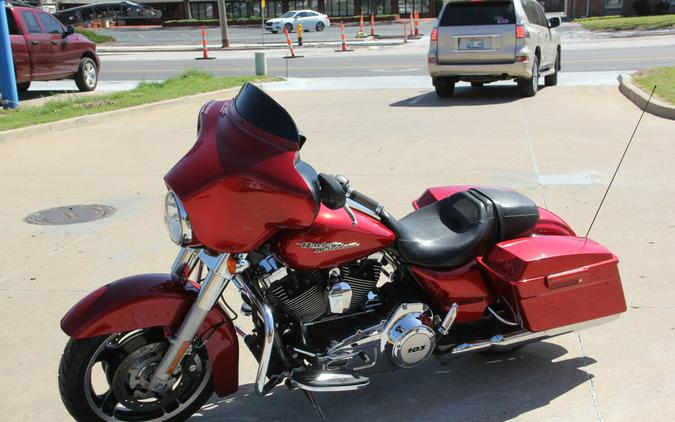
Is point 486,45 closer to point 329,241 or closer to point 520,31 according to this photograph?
point 520,31

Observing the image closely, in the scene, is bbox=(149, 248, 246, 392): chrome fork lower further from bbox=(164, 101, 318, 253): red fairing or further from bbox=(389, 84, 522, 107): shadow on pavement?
bbox=(389, 84, 522, 107): shadow on pavement

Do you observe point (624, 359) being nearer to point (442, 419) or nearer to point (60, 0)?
point (442, 419)

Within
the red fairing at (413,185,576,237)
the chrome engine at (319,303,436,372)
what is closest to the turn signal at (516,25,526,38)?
the red fairing at (413,185,576,237)

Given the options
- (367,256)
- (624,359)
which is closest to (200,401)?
(367,256)

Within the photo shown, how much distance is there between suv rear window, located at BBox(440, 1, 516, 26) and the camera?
14.0 m

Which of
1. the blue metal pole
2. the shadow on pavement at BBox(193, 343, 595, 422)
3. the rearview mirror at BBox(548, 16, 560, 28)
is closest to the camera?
the shadow on pavement at BBox(193, 343, 595, 422)

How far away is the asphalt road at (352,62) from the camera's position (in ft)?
67.6

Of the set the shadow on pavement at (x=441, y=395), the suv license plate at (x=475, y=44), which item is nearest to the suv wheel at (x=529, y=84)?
the suv license plate at (x=475, y=44)

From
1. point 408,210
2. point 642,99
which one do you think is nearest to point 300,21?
point 642,99

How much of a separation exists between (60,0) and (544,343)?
74.0 meters

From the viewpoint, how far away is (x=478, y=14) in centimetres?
1423

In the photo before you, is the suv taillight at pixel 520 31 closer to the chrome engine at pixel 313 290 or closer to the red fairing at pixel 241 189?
the chrome engine at pixel 313 290

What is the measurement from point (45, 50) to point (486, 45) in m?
9.65

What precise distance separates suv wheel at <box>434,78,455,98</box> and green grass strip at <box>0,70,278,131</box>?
15.8 ft
